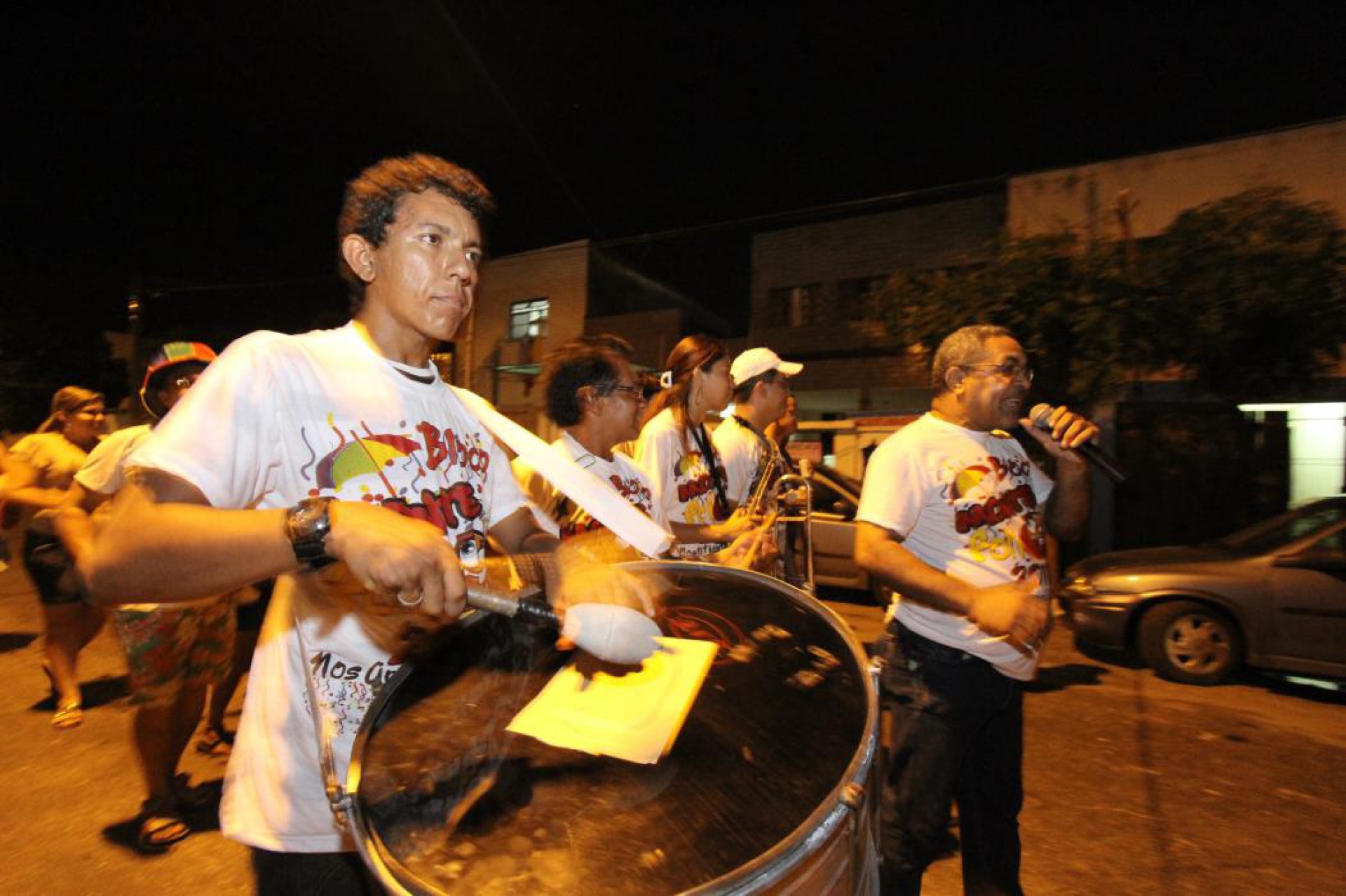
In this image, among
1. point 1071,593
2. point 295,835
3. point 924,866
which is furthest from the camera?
point 1071,593

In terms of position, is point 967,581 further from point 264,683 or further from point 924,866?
point 264,683

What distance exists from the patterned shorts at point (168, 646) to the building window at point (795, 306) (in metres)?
18.2

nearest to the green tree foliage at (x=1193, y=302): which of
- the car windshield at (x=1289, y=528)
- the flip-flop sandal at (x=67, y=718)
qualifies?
the car windshield at (x=1289, y=528)

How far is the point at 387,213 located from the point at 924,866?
8.18 ft

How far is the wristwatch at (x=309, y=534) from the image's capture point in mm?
1111

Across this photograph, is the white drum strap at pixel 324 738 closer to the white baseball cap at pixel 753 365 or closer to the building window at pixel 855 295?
the white baseball cap at pixel 753 365

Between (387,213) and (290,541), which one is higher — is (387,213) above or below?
above

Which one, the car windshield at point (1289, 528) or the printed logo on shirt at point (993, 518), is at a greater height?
the printed logo on shirt at point (993, 518)

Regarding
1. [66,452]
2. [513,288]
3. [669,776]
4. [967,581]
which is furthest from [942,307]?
[513,288]

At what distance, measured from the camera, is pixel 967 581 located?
2.63 m

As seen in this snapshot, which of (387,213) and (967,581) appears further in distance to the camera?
(967,581)

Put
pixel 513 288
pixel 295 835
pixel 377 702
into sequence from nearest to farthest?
pixel 377 702
pixel 295 835
pixel 513 288

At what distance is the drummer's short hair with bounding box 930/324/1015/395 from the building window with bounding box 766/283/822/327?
17774 millimetres

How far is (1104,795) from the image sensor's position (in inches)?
164
